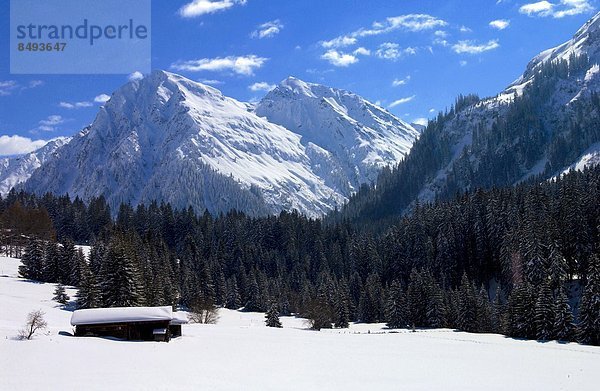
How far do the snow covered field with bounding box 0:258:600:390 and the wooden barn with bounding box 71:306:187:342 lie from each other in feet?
6.69

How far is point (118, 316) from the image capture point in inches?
1927

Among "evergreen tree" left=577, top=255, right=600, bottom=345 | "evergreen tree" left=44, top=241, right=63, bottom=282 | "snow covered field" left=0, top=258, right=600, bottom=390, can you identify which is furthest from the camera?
"evergreen tree" left=44, top=241, right=63, bottom=282

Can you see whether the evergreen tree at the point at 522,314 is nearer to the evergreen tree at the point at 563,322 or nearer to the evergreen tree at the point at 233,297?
the evergreen tree at the point at 563,322

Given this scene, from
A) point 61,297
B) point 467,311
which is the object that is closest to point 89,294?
point 61,297

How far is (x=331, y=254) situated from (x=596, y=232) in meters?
72.6

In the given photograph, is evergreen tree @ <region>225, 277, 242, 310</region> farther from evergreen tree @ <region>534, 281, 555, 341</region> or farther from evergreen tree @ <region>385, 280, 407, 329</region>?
evergreen tree @ <region>534, 281, 555, 341</region>

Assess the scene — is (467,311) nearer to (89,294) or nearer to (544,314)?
(544,314)

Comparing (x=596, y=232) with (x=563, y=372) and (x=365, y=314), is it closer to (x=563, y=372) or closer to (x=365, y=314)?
(x=365, y=314)

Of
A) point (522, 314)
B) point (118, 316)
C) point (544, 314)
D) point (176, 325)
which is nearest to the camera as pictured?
point (118, 316)

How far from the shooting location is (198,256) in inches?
5271

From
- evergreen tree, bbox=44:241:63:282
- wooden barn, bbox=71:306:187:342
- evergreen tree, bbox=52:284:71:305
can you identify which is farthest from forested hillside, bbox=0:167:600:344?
wooden barn, bbox=71:306:187:342

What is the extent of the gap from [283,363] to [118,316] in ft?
57.6

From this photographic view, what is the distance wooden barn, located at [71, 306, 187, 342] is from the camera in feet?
159

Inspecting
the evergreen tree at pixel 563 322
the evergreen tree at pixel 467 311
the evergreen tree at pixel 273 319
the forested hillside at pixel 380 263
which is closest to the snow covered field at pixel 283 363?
the evergreen tree at pixel 563 322
